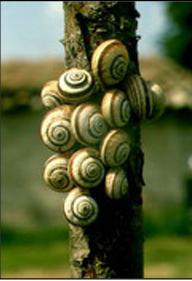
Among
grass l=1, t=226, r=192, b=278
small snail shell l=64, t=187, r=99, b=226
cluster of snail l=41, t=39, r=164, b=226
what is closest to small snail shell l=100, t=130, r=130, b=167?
cluster of snail l=41, t=39, r=164, b=226

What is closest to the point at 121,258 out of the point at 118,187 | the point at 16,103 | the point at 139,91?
the point at 118,187

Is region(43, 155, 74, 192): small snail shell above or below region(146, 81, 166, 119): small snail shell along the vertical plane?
below

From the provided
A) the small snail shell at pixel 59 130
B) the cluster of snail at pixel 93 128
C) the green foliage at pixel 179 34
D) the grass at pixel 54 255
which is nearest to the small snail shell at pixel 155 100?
the cluster of snail at pixel 93 128

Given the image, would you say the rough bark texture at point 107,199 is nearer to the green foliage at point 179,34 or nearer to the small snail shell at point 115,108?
the small snail shell at point 115,108

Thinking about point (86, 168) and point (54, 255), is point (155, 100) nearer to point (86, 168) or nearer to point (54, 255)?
point (86, 168)

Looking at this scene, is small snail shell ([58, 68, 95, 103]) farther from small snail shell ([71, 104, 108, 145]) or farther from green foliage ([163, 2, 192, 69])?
green foliage ([163, 2, 192, 69])

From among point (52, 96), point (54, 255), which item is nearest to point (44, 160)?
point (54, 255)
